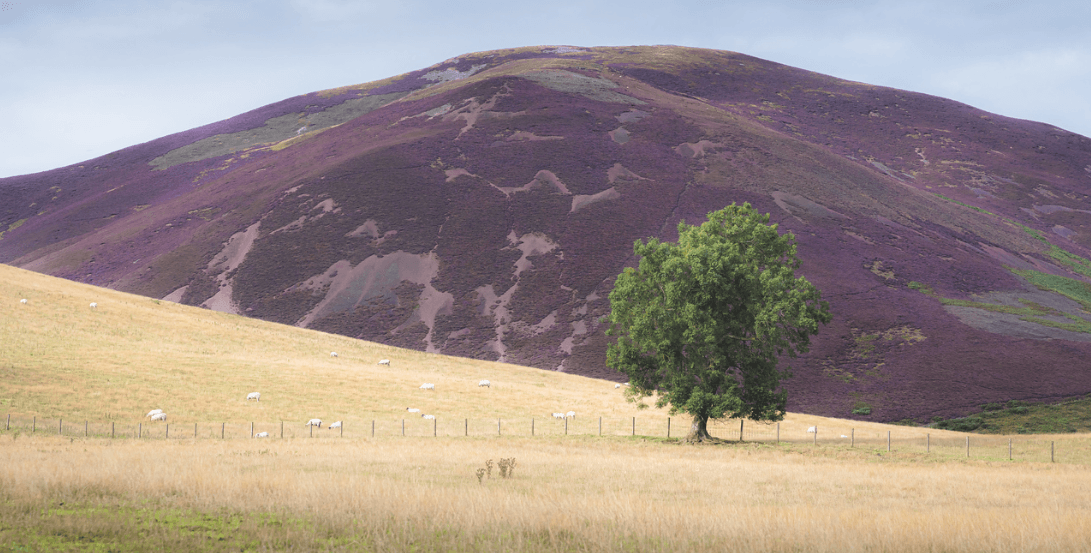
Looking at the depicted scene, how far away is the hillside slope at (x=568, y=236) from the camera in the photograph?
92.7 metres

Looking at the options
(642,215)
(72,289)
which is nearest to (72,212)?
(72,289)

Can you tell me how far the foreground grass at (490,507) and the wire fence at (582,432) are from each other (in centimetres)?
1048

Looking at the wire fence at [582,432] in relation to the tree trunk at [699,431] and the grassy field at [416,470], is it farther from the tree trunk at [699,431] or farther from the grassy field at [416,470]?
the tree trunk at [699,431]

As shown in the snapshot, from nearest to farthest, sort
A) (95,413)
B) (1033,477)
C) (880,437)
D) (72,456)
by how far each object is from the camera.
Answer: (72,456) < (1033,477) < (95,413) < (880,437)

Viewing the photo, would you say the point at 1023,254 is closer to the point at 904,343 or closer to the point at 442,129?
the point at 904,343

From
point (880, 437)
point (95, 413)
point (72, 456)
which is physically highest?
point (72, 456)

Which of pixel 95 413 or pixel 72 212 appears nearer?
pixel 95 413

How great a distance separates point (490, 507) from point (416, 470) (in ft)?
39.0

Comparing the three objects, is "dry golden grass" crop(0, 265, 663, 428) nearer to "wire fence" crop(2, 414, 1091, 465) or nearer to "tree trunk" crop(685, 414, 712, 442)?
"wire fence" crop(2, 414, 1091, 465)

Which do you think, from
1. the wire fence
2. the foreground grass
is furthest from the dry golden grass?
the foreground grass

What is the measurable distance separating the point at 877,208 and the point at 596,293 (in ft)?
200

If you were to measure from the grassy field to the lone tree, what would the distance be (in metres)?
3.28

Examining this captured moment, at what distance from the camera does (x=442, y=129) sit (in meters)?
163

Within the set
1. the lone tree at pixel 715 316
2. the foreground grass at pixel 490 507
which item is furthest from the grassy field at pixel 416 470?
the lone tree at pixel 715 316
